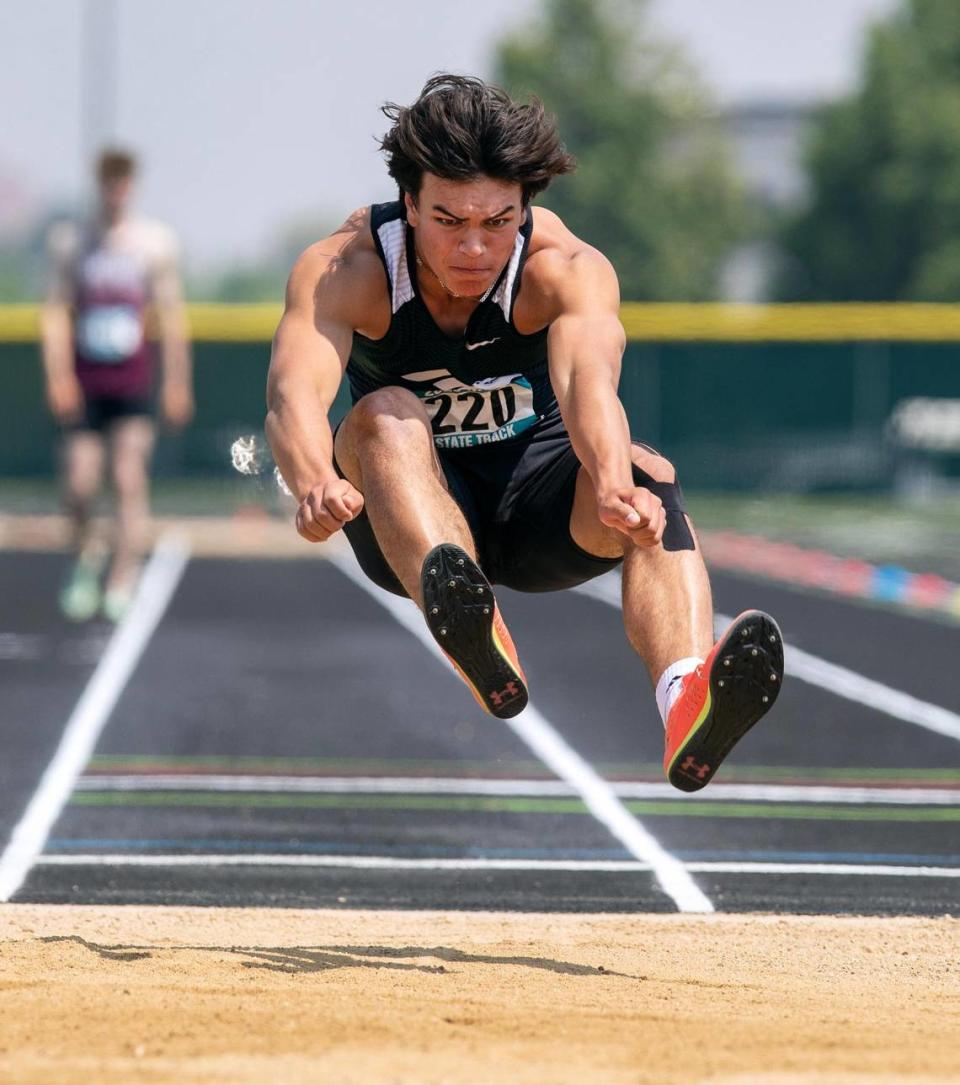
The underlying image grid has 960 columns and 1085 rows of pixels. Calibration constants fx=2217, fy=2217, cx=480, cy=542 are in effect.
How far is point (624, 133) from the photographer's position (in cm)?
5756

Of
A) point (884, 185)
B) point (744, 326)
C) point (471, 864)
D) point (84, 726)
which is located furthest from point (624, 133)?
point (471, 864)

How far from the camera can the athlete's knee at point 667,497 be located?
5.48 metres

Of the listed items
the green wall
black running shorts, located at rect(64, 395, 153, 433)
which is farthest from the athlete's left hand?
the green wall

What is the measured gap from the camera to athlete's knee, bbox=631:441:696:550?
5.48m

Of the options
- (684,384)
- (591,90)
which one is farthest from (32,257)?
(684,384)

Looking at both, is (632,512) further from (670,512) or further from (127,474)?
(127,474)

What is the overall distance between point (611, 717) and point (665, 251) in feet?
154

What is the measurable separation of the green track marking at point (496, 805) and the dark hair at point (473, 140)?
10.0ft

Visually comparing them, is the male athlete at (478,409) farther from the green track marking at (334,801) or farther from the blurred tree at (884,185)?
the blurred tree at (884,185)

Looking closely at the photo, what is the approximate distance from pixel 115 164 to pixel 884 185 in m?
40.2

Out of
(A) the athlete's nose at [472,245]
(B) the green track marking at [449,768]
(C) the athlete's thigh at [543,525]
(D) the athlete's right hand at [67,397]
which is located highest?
(A) the athlete's nose at [472,245]

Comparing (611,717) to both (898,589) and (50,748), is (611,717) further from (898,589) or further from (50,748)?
(898,589)

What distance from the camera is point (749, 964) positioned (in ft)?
17.8

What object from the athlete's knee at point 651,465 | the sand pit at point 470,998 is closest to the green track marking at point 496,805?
the sand pit at point 470,998
